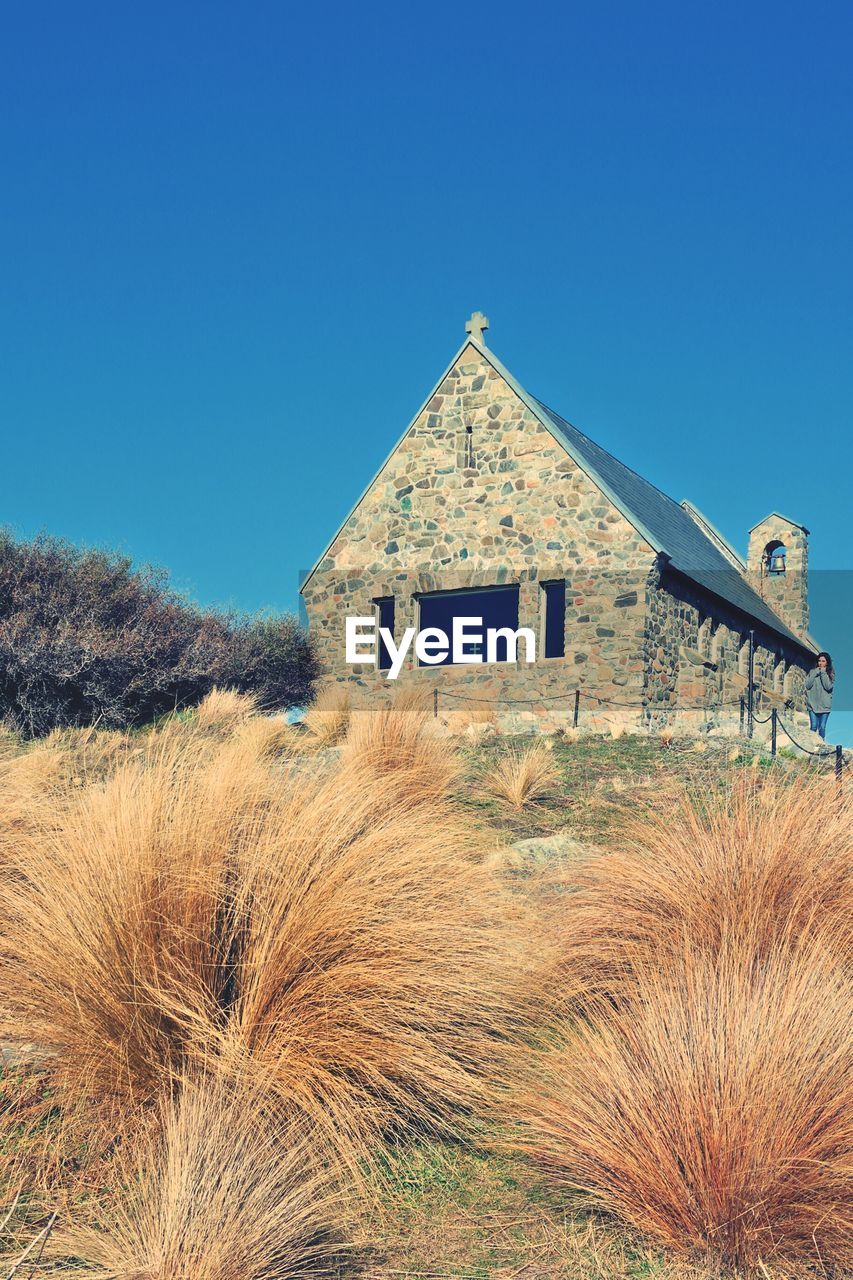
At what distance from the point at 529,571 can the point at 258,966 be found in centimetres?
1414

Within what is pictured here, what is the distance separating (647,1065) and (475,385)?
52.1ft

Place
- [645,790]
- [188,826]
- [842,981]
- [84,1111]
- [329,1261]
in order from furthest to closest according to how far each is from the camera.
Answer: [645,790] < [188,826] < [842,981] < [84,1111] < [329,1261]

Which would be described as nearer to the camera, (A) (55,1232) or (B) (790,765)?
(A) (55,1232)

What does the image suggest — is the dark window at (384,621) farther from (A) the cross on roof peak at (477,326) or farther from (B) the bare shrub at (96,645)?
(A) the cross on roof peak at (477,326)

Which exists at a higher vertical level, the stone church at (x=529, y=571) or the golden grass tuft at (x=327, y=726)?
the stone church at (x=529, y=571)

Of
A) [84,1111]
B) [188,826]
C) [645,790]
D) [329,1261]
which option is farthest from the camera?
[645,790]

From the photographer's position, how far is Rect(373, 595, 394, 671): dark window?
1900cm

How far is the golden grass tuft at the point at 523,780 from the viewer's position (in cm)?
780

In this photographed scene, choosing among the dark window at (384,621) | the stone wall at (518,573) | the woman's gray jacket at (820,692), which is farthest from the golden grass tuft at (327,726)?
the woman's gray jacket at (820,692)

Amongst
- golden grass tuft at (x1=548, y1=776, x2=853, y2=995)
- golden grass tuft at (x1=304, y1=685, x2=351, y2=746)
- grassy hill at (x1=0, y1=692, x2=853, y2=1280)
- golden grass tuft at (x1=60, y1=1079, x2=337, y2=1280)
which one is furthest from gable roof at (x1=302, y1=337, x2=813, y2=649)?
golden grass tuft at (x1=60, y1=1079, x2=337, y2=1280)

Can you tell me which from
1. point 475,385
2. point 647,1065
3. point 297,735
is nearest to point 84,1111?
point 647,1065

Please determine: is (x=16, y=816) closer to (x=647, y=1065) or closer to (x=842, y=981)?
(x=647, y=1065)

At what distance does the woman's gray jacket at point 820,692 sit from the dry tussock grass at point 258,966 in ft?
41.2

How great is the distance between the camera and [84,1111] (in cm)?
316
